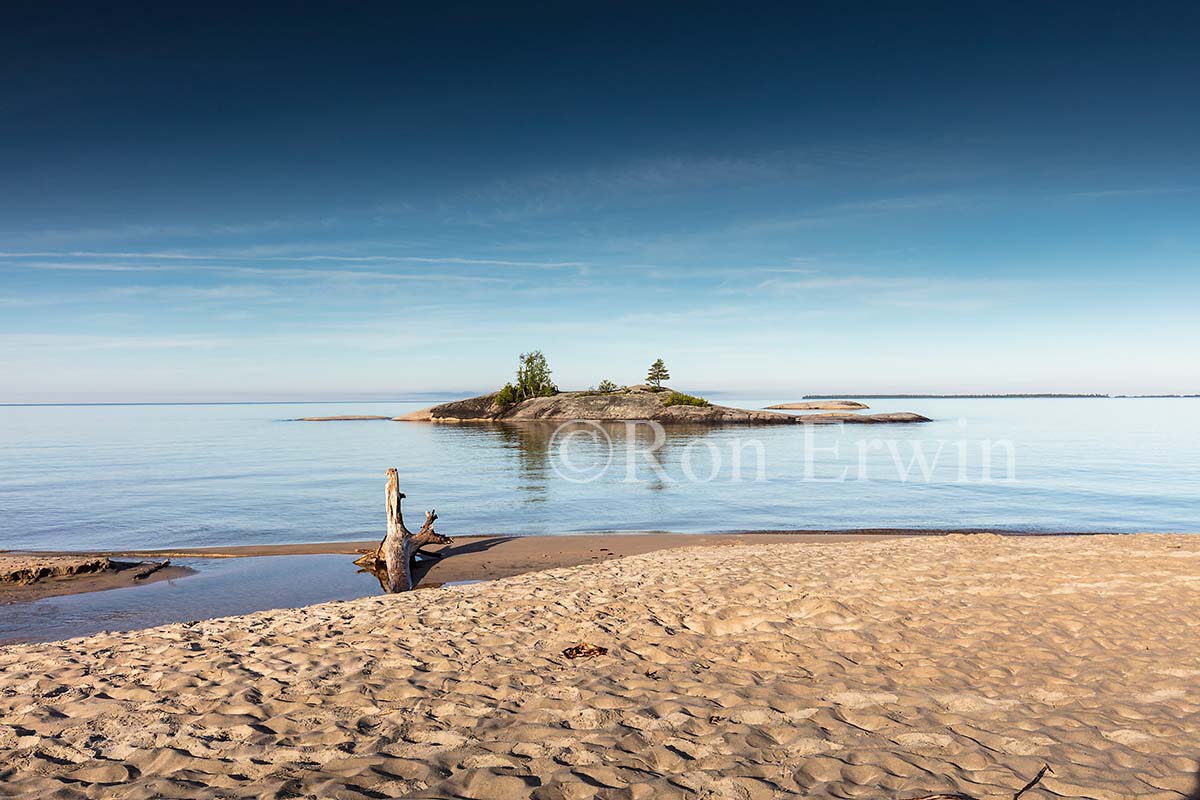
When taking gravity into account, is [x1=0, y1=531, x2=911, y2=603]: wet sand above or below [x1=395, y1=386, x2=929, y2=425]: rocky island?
below

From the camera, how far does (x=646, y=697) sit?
699 centimetres

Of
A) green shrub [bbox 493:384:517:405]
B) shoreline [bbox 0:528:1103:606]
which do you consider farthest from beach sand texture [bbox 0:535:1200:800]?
green shrub [bbox 493:384:517:405]

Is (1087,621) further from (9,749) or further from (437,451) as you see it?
(437,451)

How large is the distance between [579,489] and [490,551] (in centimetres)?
1371

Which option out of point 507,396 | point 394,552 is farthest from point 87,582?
point 507,396

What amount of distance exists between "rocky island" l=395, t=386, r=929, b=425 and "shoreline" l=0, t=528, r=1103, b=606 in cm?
7259

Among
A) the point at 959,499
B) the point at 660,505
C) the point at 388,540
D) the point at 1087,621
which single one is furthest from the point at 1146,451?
the point at 388,540

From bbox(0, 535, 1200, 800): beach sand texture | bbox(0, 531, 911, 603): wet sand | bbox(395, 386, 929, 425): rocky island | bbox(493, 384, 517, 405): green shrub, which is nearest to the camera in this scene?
bbox(0, 535, 1200, 800): beach sand texture

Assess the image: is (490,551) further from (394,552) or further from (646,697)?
(646,697)

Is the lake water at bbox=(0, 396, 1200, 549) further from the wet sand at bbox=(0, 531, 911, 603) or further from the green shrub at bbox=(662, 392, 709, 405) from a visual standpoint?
the green shrub at bbox=(662, 392, 709, 405)

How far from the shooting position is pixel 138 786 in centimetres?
523

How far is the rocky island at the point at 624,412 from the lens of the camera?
96125 millimetres

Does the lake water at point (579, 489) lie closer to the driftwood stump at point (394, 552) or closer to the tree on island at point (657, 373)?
the driftwood stump at point (394, 552)

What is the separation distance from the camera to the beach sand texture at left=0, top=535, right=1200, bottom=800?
210 inches
